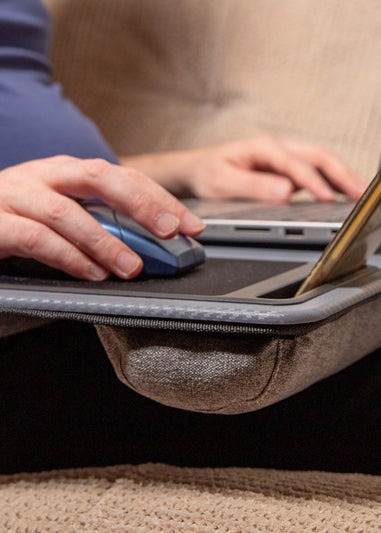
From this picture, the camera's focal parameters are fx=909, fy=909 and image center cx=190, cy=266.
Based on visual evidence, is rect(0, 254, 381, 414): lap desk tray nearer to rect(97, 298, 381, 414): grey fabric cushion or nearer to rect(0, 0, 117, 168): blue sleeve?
rect(97, 298, 381, 414): grey fabric cushion

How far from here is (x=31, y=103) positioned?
2.83ft

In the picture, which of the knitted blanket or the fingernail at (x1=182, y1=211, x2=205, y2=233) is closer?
the knitted blanket

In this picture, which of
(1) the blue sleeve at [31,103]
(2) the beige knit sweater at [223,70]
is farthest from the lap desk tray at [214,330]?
(2) the beige knit sweater at [223,70]

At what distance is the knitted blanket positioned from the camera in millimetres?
453

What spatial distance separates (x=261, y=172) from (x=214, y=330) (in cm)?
63

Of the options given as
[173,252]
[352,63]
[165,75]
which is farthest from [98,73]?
[173,252]

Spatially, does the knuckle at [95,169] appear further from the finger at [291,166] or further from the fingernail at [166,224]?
the finger at [291,166]

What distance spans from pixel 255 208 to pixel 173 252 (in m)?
0.30

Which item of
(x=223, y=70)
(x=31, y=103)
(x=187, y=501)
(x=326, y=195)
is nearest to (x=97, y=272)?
(x=187, y=501)

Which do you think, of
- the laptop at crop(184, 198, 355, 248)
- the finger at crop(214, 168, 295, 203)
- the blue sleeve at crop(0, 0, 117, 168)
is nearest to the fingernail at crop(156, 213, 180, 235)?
the laptop at crop(184, 198, 355, 248)

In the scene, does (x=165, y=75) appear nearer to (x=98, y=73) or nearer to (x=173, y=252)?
(x=98, y=73)

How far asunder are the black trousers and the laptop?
11cm

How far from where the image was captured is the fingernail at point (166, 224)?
54cm

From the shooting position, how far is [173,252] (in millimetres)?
534
